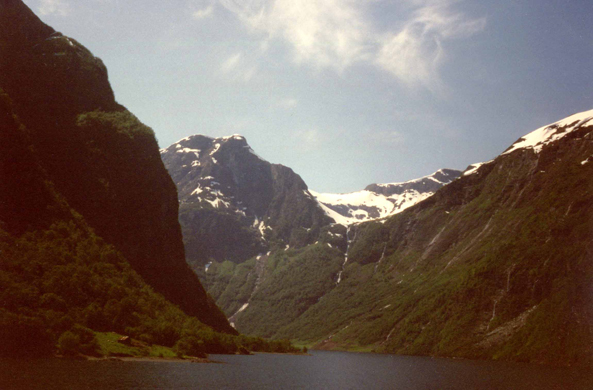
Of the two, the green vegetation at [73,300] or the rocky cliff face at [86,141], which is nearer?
the green vegetation at [73,300]

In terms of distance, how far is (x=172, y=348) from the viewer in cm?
13462

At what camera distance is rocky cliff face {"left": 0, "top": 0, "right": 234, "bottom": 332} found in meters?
151

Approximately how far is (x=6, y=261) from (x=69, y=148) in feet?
217

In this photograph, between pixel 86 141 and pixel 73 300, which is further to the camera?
pixel 86 141

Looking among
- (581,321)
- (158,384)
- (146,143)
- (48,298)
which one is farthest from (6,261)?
A: (581,321)

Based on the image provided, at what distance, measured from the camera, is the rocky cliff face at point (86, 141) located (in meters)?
151

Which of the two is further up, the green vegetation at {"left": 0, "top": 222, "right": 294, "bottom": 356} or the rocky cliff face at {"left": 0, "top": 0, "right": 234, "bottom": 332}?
the rocky cliff face at {"left": 0, "top": 0, "right": 234, "bottom": 332}

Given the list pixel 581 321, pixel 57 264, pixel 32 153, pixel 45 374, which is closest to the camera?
pixel 45 374

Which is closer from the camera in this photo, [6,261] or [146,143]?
[6,261]

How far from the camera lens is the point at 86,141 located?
167625 millimetres

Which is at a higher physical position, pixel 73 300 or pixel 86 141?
pixel 86 141

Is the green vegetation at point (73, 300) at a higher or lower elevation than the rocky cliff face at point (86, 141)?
lower

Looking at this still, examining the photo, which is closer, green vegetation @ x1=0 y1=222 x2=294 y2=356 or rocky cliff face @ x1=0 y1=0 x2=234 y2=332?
green vegetation @ x1=0 y1=222 x2=294 y2=356

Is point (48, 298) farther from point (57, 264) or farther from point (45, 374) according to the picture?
point (45, 374)
